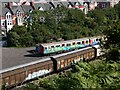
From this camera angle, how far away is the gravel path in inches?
536

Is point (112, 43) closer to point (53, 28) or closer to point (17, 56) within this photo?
point (17, 56)

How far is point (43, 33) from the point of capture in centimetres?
1867

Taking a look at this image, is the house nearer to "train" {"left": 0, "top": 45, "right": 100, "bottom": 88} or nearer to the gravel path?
the gravel path

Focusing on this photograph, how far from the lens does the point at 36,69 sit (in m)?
9.74

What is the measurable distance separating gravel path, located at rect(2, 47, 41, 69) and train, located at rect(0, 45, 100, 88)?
2761 mm

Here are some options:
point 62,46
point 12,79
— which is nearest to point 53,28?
point 62,46

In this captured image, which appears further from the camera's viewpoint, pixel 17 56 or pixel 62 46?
pixel 62 46

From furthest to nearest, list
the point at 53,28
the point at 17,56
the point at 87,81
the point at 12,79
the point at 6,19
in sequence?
1. the point at 6,19
2. the point at 53,28
3. the point at 17,56
4. the point at 12,79
5. the point at 87,81

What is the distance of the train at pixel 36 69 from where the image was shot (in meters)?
8.61

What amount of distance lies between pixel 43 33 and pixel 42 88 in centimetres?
1565

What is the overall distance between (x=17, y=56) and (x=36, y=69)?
5.66 metres

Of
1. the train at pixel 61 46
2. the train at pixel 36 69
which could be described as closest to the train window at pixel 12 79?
the train at pixel 36 69

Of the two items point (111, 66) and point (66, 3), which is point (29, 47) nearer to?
point (66, 3)

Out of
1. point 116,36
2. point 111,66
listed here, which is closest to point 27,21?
point 116,36
